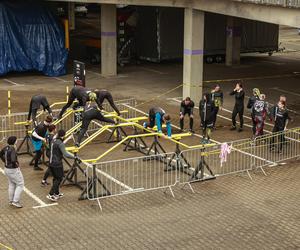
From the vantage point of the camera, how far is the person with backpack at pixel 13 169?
1359 cm

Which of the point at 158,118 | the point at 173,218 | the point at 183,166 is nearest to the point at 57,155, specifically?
the point at 173,218

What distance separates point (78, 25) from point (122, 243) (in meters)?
41.6

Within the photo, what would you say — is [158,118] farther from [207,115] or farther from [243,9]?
[243,9]

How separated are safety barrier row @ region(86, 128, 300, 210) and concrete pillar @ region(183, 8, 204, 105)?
7647 mm

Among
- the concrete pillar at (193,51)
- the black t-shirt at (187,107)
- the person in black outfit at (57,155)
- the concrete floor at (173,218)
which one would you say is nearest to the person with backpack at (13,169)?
the concrete floor at (173,218)

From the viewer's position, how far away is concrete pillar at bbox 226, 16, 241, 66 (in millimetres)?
36219

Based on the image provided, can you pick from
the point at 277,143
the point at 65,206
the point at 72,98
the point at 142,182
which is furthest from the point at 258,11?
the point at 65,206

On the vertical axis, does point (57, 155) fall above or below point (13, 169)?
above

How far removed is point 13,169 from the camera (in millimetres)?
13656

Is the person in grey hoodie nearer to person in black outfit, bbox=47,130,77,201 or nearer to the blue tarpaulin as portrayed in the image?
person in black outfit, bbox=47,130,77,201

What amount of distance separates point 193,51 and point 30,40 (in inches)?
394

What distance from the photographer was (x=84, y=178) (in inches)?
623

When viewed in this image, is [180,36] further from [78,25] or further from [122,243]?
[122,243]

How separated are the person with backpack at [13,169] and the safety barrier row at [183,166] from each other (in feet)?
5.15
